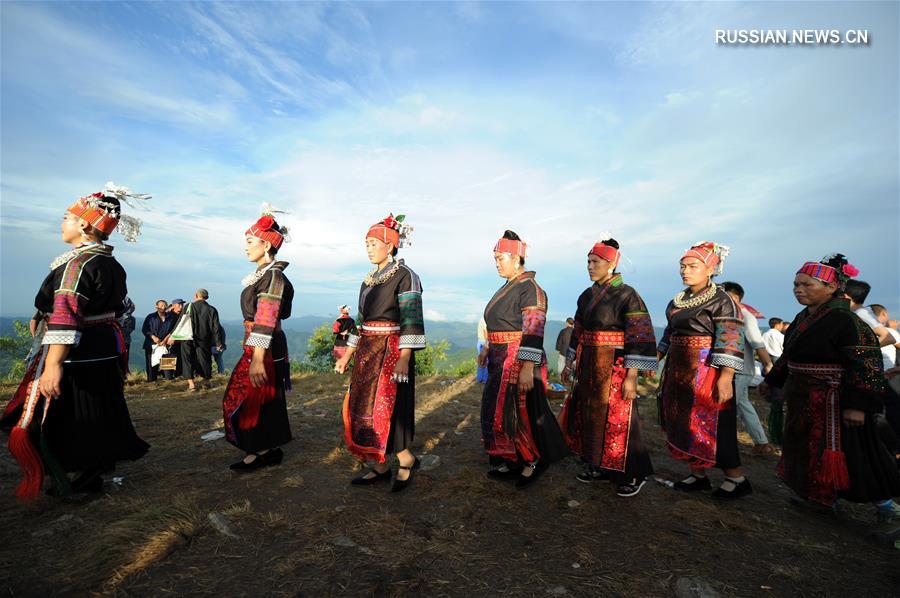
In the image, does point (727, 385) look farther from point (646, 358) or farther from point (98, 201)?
point (98, 201)

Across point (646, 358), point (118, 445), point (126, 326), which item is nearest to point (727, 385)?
point (646, 358)

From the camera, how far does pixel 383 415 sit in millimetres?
3898

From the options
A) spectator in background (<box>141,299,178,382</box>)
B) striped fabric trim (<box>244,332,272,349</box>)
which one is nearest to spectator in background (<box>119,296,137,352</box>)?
spectator in background (<box>141,299,178,382</box>)

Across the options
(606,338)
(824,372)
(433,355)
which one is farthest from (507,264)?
(433,355)

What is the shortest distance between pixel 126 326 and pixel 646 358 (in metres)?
11.6

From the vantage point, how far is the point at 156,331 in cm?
1094

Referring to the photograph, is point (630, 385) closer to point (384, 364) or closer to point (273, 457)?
point (384, 364)

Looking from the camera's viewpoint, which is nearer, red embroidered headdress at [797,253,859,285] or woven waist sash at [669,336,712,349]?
red embroidered headdress at [797,253,859,285]

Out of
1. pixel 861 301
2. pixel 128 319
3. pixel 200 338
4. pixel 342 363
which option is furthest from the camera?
pixel 128 319

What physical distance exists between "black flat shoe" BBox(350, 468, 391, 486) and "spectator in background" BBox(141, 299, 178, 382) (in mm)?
8988

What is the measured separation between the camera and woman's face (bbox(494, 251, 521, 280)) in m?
Result: 4.35

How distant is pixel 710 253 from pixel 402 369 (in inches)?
125

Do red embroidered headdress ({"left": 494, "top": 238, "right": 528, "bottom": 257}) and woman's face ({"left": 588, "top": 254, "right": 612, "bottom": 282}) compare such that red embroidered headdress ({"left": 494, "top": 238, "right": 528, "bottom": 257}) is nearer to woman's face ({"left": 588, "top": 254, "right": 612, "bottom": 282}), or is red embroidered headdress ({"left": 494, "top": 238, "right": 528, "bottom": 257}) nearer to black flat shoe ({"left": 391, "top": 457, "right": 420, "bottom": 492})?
woman's face ({"left": 588, "top": 254, "right": 612, "bottom": 282})

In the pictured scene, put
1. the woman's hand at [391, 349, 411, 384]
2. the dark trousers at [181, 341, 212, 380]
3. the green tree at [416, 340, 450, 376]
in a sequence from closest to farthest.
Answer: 1. the woman's hand at [391, 349, 411, 384]
2. the dark trousers at [181, 341, 212, 380]
3. the green tree at [416, 340, 450, 376]
